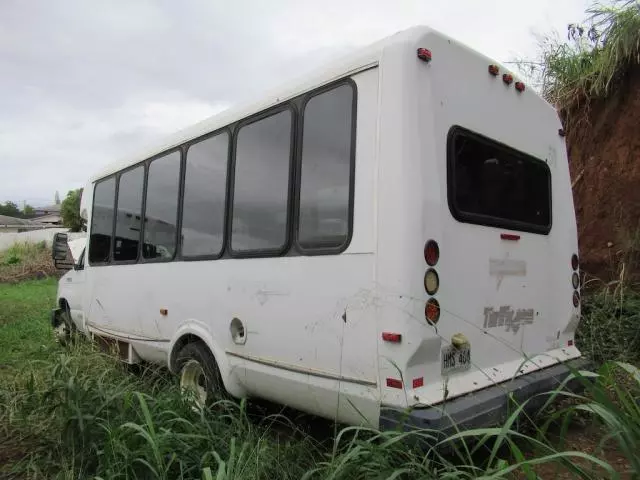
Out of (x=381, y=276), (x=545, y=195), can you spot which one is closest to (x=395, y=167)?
(x=381, y=276)

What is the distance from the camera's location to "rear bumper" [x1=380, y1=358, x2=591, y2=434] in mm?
2752

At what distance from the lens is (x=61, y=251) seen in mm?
7441

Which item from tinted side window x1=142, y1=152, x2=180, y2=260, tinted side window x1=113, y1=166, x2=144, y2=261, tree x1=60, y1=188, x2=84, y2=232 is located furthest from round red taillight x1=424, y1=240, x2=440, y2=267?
tree x1=60, y1=188, x2=84, y2=232

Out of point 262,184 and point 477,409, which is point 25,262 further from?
point 477,409

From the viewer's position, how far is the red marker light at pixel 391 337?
287cm

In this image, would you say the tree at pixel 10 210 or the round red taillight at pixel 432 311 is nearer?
the round red taillight at pixel 432 311

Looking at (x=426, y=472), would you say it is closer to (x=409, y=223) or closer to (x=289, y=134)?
(x=409, y=223)

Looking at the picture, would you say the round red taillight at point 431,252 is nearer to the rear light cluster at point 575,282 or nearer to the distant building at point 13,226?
the rear light cluster at point 575,282

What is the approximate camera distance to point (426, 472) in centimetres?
252

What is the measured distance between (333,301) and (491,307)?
109cm

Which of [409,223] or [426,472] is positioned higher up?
[409,223]

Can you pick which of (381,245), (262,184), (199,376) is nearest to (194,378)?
(199,376)

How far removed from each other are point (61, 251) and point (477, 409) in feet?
20.8

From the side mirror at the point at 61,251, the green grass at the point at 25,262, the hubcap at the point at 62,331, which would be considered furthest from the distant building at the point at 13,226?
the side mirror at the point at 61,251
